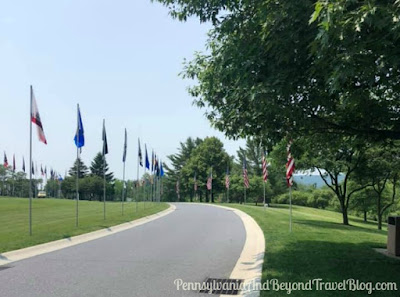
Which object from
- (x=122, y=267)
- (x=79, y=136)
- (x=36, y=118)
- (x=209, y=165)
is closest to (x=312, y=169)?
(x=79, y=136)

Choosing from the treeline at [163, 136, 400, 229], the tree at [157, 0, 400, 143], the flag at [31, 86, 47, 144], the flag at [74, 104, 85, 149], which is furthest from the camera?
the treeline at [163, 136, 400, 229]

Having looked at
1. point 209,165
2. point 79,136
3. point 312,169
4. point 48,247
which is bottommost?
point 48,247

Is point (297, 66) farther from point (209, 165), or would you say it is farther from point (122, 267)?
point (209, 165)

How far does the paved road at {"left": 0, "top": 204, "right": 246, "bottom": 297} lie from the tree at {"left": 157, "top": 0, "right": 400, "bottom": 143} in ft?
11.1

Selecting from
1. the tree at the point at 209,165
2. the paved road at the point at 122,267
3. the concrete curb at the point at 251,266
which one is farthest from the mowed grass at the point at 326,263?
the tree at the point at 209,165

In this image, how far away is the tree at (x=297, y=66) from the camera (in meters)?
4.80

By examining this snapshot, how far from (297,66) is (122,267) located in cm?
574

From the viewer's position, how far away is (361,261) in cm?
943

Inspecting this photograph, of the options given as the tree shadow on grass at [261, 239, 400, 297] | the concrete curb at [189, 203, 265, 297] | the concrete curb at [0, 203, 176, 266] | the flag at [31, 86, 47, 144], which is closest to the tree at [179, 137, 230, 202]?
the concrete curb at [0, 203, 176, 266]

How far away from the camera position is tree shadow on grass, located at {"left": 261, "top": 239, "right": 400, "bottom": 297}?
24.4ft

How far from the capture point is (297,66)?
702cm

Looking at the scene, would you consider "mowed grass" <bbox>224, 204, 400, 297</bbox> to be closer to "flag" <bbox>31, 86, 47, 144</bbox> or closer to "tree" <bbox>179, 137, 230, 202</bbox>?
"flag" <bbox>31, 86, 47, 144</bbox>

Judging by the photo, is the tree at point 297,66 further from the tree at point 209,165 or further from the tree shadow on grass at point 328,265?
the tree at point 209,165

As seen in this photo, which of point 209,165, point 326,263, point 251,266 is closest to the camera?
point 326,263
